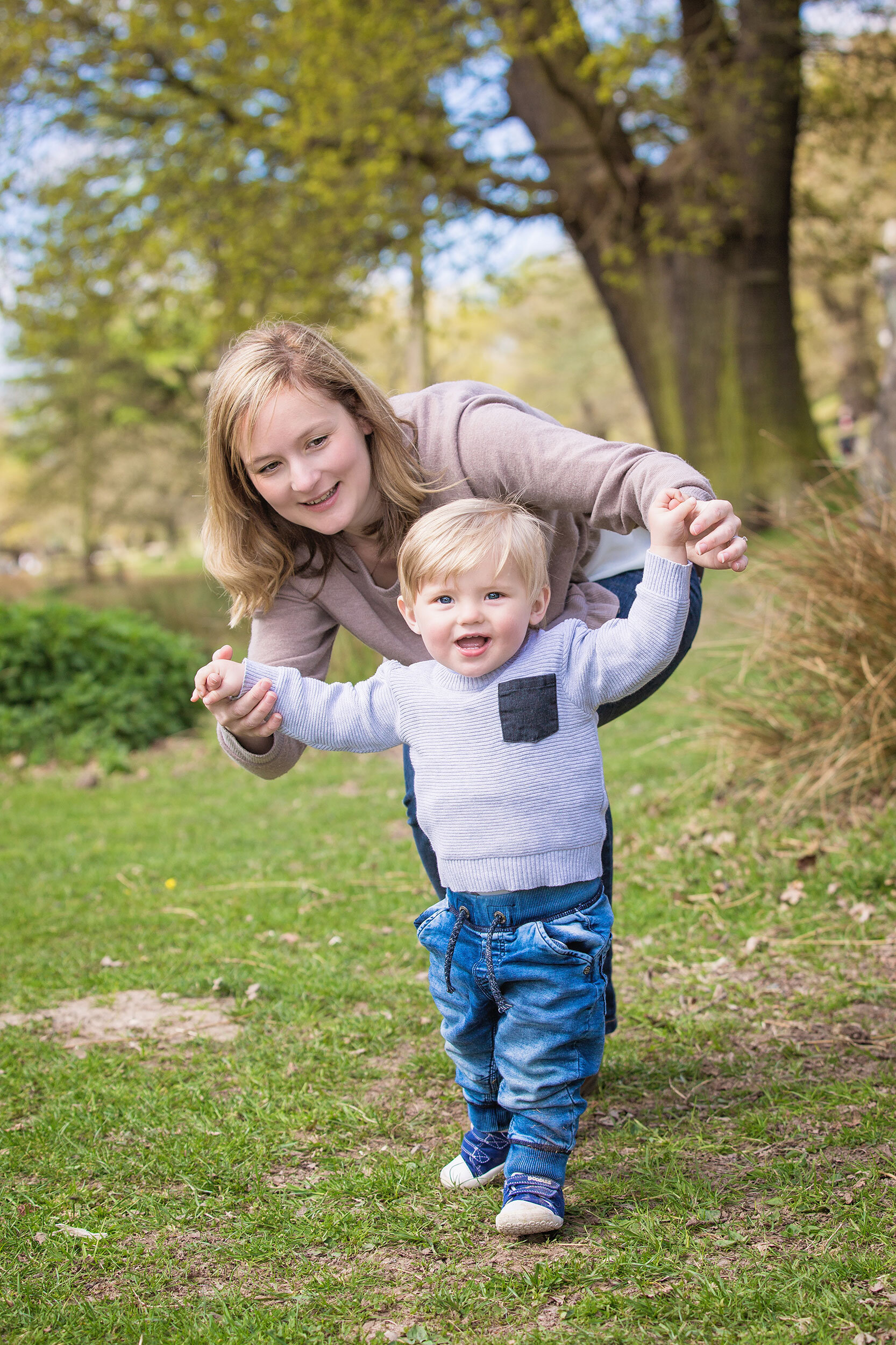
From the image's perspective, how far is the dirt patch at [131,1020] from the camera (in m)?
3.31

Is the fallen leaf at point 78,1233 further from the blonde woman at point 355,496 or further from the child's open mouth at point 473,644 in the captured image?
the child's open mouth at point 473,644

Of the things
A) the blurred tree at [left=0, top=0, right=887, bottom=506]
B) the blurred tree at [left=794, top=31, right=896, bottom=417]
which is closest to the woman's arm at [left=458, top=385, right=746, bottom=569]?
the blurred tree at [left=794, top=31, right=896, bottom=417]

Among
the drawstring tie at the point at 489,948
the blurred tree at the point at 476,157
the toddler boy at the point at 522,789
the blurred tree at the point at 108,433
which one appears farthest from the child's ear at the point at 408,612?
the blurred tree at the point at 108,433

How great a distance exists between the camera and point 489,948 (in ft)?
7.31

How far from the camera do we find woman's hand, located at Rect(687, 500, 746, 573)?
203 centimetres

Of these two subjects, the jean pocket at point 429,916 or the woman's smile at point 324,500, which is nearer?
the jean pocket at point 429,916

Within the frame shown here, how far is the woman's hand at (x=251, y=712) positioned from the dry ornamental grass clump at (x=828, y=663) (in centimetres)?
255

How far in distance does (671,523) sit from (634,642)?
0.78ft

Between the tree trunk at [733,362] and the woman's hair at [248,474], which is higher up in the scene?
the tree trunk at [733,362]

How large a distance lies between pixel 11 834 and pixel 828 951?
14.6 ft

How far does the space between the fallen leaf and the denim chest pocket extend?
1.27 metres

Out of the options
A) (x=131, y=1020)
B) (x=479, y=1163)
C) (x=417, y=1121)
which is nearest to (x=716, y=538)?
(x=479, y=1163)

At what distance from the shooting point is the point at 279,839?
575cm

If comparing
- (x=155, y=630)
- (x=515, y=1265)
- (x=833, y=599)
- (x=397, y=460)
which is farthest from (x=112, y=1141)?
(x=155, y=630)
